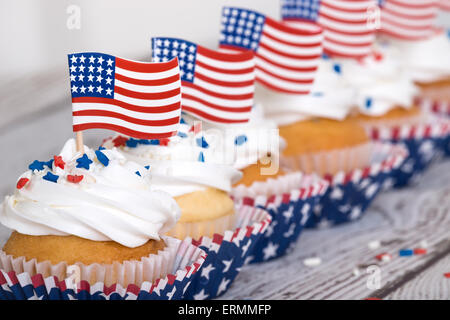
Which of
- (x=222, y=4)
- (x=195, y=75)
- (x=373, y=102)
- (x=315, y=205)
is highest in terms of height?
(x=222, y=4)

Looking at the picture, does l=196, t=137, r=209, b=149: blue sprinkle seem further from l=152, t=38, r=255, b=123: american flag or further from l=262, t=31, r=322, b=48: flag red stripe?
l=262, t=31, r=322, b=48: flag red stripe

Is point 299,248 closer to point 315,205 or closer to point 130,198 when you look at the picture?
point 315,205

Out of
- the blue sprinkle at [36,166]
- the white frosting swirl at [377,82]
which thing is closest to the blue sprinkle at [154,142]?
the blue sprinkle at [36,166]

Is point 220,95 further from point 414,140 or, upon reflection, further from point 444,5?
point 444,5

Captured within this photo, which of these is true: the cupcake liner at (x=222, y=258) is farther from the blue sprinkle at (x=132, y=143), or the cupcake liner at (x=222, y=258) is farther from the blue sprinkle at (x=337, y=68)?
the blue sprinkle at (x=337, y=68)

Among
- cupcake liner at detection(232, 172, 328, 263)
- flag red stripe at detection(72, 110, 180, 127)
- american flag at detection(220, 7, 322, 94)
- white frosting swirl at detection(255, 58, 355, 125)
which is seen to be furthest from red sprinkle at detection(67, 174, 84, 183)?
white frosting swirl at detection(255, 58, 355, 125)
